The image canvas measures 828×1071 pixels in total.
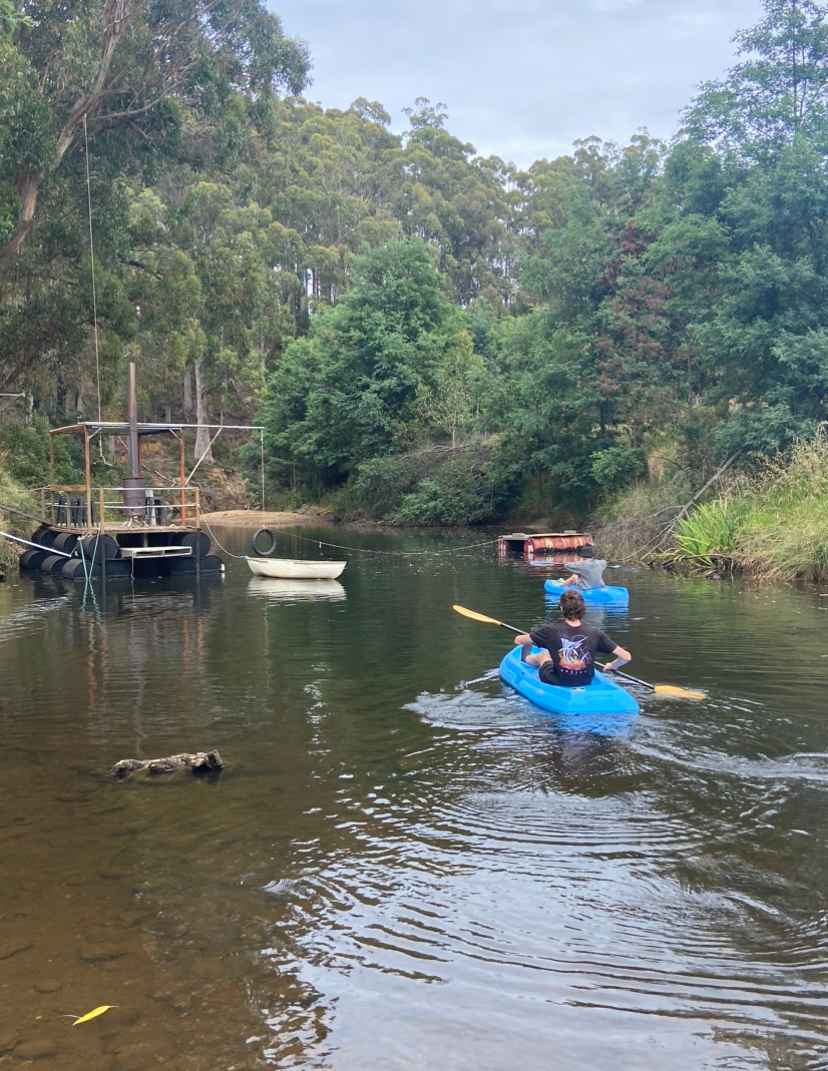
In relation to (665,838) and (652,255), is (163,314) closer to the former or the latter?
(652,255)

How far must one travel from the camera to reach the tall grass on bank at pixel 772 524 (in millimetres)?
20812

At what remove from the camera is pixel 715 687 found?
1140 cm

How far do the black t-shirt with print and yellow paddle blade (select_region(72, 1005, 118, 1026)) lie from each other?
20.1ft

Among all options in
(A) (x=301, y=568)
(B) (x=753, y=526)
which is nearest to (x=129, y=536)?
(A) (x=301, y=568)

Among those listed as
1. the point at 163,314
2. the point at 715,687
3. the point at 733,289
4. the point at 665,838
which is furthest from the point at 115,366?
the point at 665,838

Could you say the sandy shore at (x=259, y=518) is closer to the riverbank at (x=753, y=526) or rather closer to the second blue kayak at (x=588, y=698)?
the riverbank at (x=753, y=526)

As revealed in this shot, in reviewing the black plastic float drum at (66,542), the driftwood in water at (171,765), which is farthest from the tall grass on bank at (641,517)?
the driftwood in water at (171,765)

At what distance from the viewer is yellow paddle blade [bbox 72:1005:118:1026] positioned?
4.48 m

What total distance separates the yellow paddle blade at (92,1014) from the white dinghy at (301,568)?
18794 mm

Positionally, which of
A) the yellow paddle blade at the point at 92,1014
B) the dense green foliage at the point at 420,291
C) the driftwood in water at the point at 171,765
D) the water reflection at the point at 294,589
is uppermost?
the dense green foliage at the point at 420,291

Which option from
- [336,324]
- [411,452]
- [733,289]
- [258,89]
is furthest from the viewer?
[336,324]

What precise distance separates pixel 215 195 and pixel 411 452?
77.7 ft

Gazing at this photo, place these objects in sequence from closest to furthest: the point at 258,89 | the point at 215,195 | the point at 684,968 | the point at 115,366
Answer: the point at 684,968
the point at 258,89
the point at 115,366
the point at 215,195

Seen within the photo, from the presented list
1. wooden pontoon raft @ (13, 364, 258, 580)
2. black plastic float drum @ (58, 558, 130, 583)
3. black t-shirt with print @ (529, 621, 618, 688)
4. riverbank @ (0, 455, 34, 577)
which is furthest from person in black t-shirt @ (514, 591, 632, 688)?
riverbank @ (0, 455, 34, 577)
